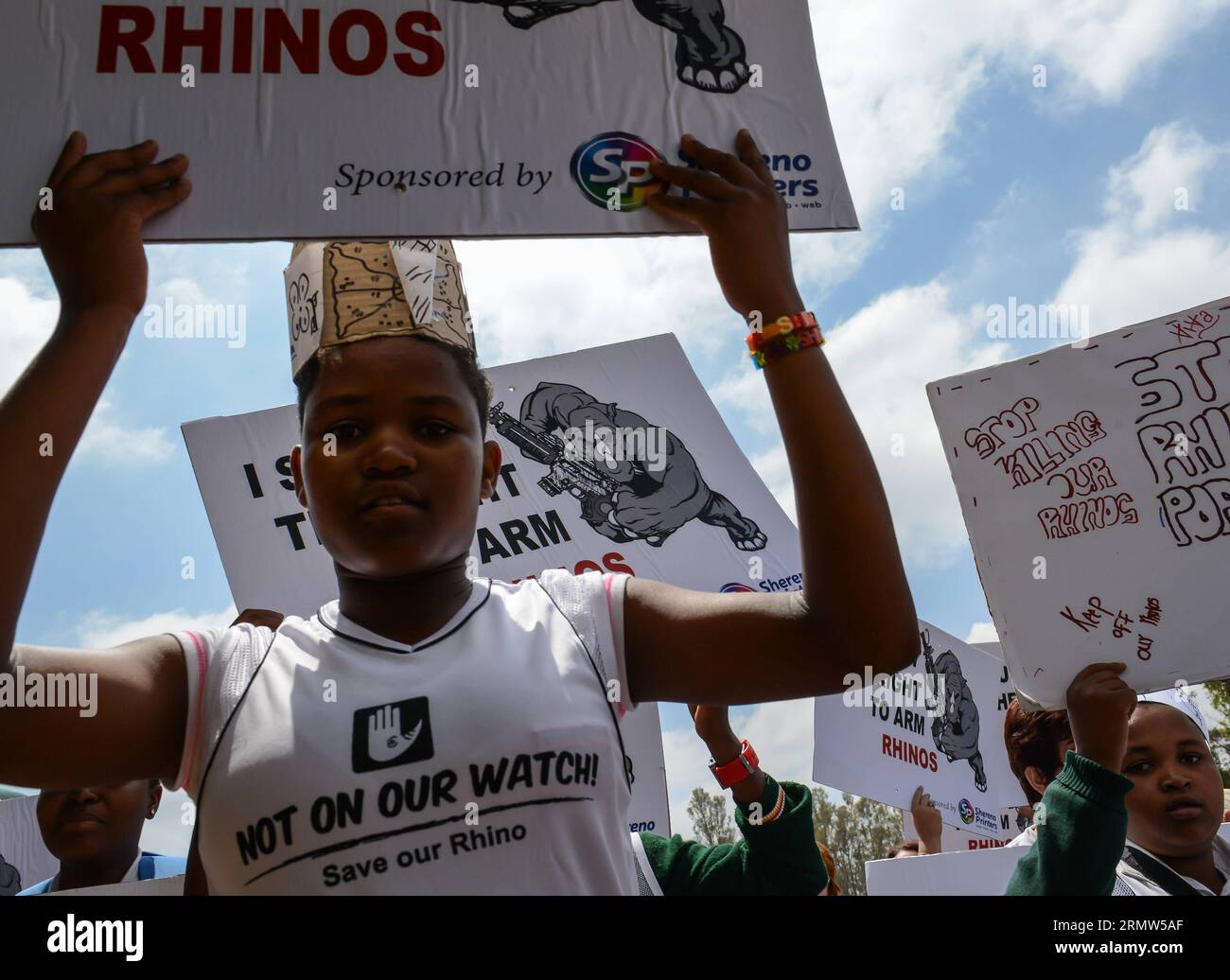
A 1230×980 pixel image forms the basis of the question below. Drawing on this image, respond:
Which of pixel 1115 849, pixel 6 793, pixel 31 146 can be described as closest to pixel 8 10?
pixel 31 146

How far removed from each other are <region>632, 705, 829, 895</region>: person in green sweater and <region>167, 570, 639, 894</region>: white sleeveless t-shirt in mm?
1462

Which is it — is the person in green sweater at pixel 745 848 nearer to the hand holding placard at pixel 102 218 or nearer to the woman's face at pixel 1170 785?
the woman's face at pixel 1170 785

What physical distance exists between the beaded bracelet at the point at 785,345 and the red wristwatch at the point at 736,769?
212 centimetres

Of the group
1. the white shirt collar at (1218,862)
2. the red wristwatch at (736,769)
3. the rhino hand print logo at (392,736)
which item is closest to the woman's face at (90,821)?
the red wristwatch at (736,769)

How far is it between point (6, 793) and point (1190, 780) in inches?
396

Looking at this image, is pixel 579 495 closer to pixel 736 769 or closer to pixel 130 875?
pixel 736 769

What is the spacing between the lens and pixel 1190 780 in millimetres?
3381

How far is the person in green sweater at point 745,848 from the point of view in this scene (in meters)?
3.19

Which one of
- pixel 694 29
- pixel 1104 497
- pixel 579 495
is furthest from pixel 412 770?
pixel 579 495

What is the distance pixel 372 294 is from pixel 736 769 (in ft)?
7.44

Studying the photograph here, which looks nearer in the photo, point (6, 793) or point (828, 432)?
point (828, 432)

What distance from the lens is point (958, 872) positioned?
14.2 feet

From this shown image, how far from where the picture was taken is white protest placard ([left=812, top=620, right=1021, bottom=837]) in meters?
5.77

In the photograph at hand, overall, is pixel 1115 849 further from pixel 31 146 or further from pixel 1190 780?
pixel 31 146
